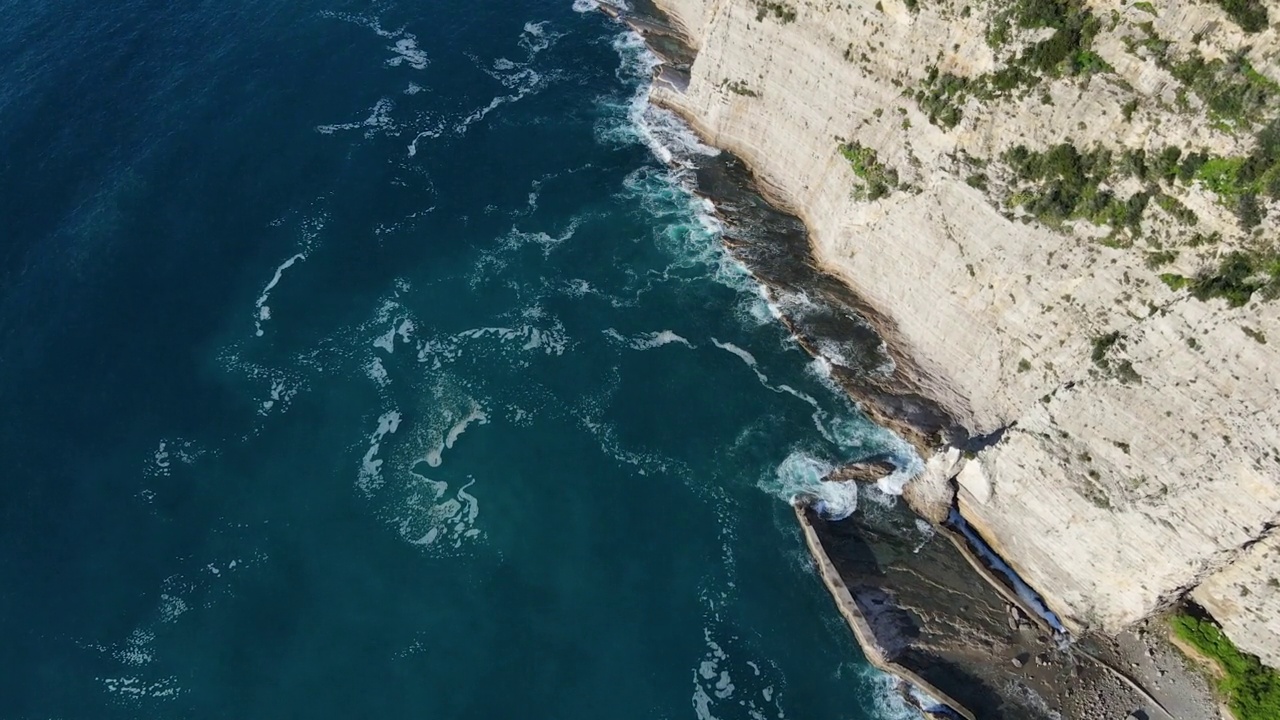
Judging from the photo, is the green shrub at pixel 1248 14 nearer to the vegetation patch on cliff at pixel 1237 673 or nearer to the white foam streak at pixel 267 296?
the vegetation patch on cliff at pixel 1237 673

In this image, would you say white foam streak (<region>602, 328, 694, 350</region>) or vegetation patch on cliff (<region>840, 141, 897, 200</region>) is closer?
vegetation patch on cliff (<region>840, 141, 897, 200</region>)

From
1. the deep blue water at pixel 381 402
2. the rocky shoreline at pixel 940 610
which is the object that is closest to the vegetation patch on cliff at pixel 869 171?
the rocky shoreline at pixel 940 610

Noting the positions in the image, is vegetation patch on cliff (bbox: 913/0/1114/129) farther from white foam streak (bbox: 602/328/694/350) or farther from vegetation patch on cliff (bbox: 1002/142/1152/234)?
white foam streak (bbox: 602/328/694/350)

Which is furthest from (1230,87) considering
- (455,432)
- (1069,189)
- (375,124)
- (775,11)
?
(375,124)

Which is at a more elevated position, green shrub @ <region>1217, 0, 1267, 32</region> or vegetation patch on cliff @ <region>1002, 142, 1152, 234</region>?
green shrub @ <region>1217, 0, 1267, 32</region>

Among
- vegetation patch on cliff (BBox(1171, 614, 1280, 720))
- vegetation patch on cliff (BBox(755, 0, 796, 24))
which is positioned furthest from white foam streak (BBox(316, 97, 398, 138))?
vegetation patch on cliff (BBox(1171, 614, 1280, 720))

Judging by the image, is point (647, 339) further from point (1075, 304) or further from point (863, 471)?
point (1075, 304)

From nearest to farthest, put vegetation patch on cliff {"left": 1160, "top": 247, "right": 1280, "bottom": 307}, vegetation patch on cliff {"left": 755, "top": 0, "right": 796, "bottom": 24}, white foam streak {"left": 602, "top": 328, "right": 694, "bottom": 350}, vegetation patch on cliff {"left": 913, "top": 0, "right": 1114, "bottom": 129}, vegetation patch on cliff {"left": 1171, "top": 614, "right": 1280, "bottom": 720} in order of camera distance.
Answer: vegetation patch on cliff {"left": 1160, "top": 247, "right": 1280, "bottom": 307} → vegetation patch on cliff {"left": 1171, "top": 614, "right": 1280, "bottom": 720} → vegetation patch on cliff {"left": 913, "top": 0, "right": 1114, "bottom": 129} → white foam streak {"left": 602, "top": 328, "right": 694, "bottom": 350} → vegetation patch on cliff {"left": 755, "top": 0, "right": 796, "bottom": 24}
